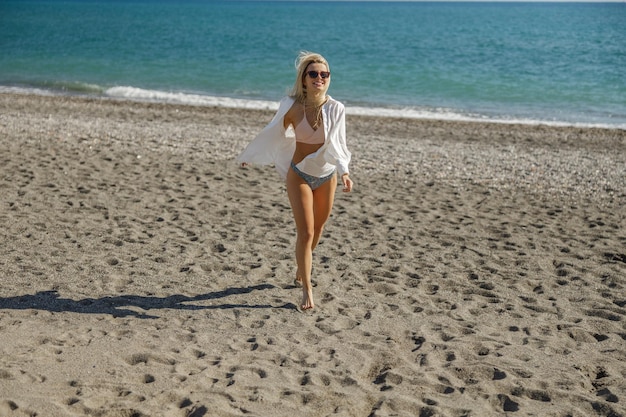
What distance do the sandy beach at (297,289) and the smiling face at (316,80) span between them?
65.1 inches

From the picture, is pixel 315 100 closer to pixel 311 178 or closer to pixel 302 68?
pixel 302 68

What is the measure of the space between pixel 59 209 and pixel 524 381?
556cm

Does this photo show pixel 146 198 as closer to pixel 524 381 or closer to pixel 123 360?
pixel 123 360

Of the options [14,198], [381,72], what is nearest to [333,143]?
[14,198]

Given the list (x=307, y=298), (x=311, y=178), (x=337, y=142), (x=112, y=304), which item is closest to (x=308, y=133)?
(x=337, y=142)

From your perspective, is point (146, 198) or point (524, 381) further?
point (146, 198)

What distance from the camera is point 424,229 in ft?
27.2

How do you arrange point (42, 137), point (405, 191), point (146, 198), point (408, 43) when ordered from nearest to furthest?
1. point (146, 198)
2. point (405, 191)
3. point (42, 137)
4. point (408, 43)

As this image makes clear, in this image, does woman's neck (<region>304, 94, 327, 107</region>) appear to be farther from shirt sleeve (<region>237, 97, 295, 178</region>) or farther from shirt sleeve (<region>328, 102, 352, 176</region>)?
shirt sleeve (<region>237, 97, 295, 178</region>)

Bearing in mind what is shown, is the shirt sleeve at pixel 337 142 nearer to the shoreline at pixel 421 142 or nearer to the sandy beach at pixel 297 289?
the sandy beach at pixel 297 289

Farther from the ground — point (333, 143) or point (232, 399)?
point (333, 143)

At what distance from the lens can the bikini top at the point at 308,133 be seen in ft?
18.6

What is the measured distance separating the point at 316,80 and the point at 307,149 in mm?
526

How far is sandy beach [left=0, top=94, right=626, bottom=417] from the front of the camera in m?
4.52
